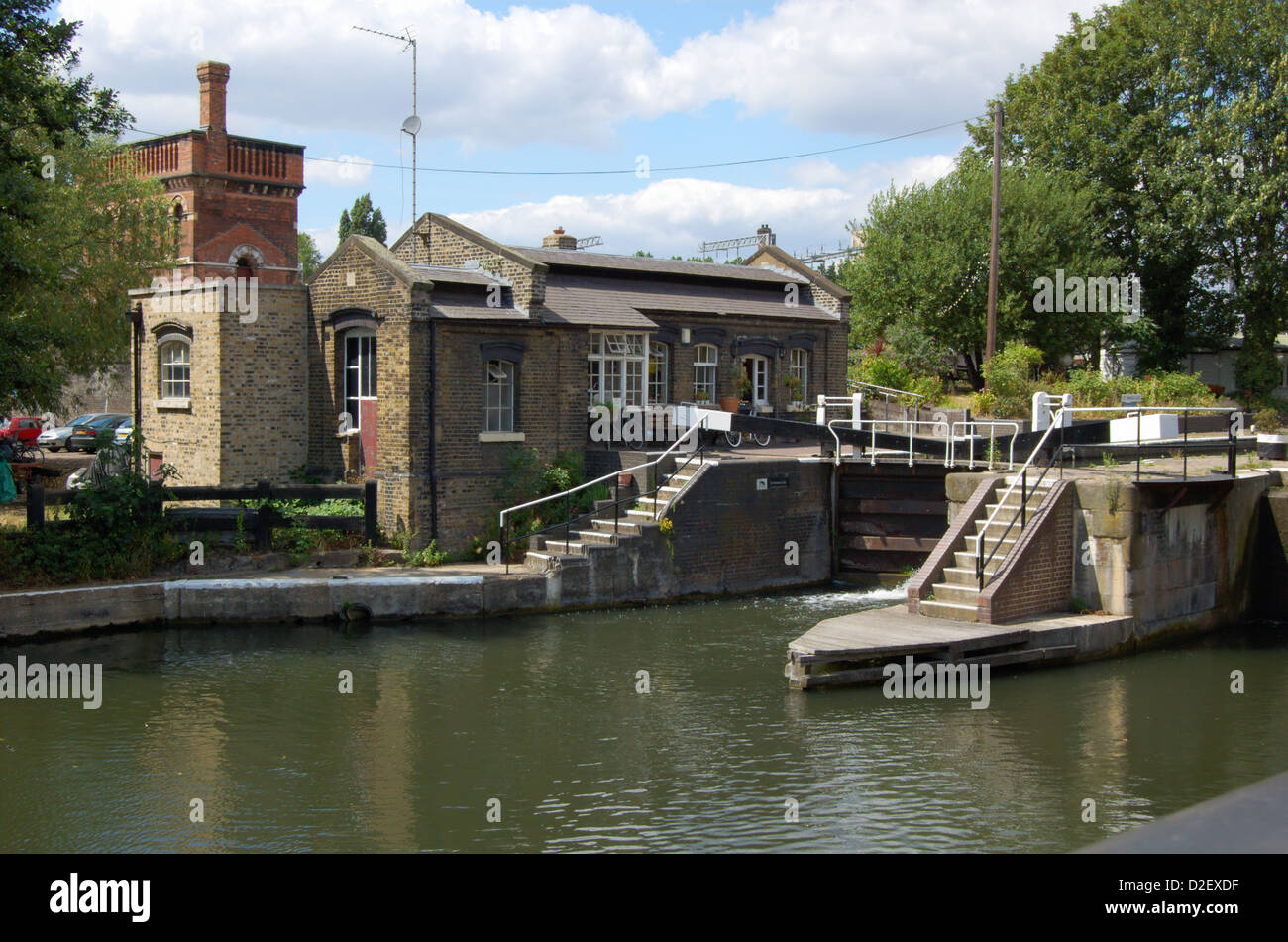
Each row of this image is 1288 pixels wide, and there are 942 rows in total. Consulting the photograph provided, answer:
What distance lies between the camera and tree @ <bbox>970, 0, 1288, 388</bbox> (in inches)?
1414

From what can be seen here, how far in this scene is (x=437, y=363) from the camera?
20328 millimetres

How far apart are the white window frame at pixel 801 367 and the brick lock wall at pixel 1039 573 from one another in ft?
37.4

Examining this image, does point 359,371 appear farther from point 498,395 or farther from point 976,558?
point 976,558

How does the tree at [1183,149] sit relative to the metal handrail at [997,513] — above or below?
above

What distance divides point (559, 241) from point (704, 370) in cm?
665

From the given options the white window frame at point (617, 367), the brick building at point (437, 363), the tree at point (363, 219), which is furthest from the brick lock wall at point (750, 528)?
the tree at point (363, 219)

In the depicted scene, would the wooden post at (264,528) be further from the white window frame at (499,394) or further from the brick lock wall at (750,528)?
the brick lock wall at (750,528)

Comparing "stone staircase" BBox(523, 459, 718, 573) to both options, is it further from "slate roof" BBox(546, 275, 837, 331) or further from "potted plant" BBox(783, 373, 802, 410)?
"potted plant" BBox(783, 373, 802, 410)

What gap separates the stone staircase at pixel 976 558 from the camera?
15693 millimetres

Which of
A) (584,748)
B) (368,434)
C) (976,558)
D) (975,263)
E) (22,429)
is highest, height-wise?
(975,263)

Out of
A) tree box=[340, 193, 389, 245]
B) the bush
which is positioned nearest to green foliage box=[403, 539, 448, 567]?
the bush

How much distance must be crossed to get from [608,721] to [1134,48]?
34747 mm

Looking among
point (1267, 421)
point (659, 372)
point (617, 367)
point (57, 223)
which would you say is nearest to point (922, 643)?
point (617, 367)
